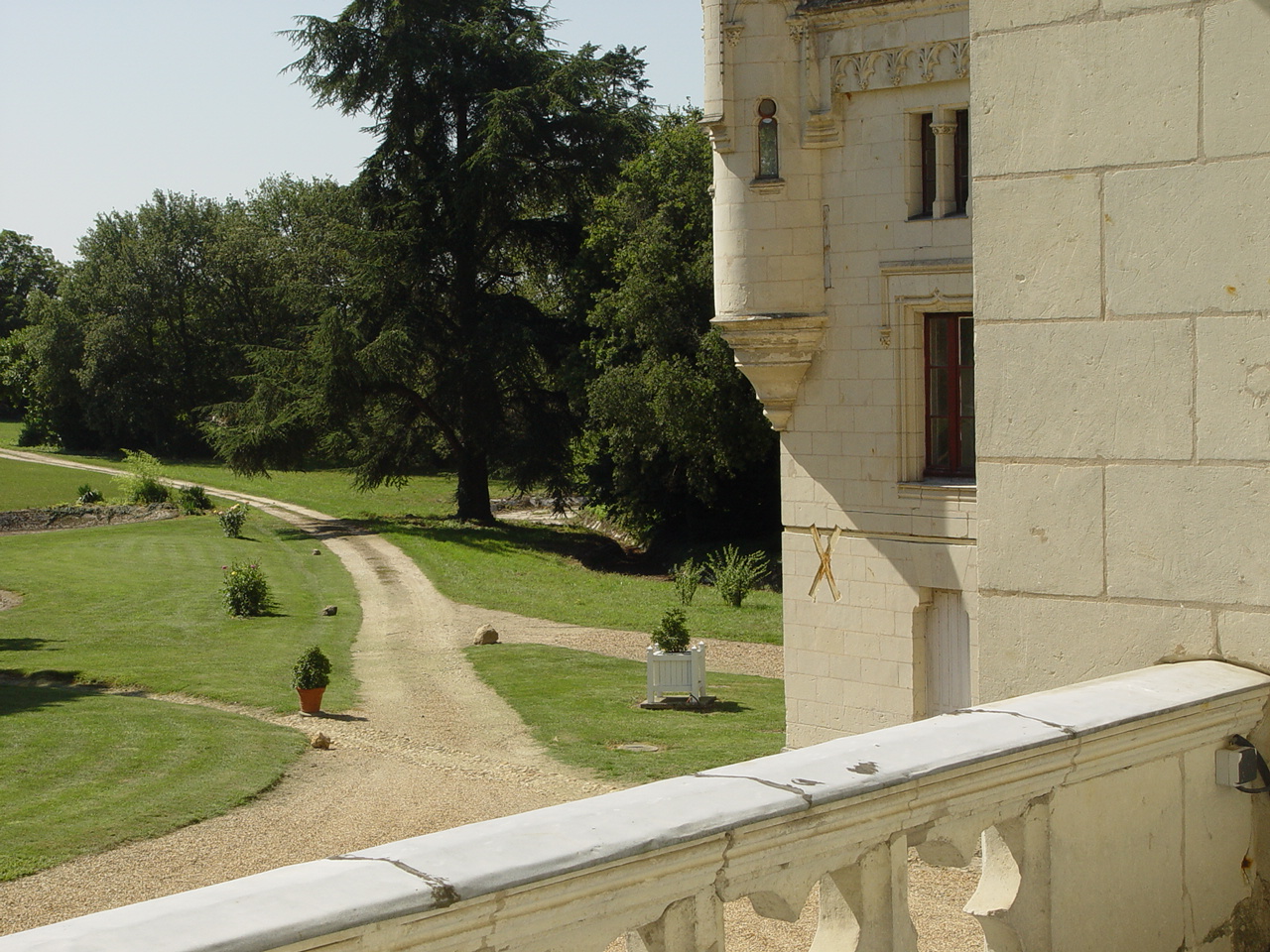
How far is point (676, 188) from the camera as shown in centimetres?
3334

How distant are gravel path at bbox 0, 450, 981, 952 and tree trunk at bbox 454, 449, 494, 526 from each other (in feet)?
53.1

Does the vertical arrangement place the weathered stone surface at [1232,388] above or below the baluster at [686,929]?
above

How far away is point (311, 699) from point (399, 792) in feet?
13.4

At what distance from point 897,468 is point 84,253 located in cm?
6193

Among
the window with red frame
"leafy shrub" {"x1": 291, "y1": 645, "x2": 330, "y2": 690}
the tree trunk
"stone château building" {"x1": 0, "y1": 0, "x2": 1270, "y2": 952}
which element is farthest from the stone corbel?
the tree trunk

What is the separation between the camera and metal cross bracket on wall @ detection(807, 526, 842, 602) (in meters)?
15.7

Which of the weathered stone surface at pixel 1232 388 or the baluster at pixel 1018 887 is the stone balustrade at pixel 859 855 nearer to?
the baluster at pixel 1018 887

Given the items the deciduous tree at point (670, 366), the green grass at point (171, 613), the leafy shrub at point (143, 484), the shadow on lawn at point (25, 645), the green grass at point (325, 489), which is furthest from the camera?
the green grass at point (325, 489)

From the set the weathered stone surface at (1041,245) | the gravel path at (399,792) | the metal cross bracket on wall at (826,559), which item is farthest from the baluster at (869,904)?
the metal cross bracket on wall at (826,559)

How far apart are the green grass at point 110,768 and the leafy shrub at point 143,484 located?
25.7 metres

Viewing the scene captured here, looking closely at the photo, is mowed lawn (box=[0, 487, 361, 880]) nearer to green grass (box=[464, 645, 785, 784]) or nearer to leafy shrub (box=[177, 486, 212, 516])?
green grass (box=[464, 645, 785, 784])

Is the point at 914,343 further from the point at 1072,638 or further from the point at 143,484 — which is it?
the point at 143,484

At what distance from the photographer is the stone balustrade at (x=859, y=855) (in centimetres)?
195

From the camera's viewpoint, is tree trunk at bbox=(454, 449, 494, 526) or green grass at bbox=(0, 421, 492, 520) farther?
green grass at bbox=(0, 421, 492, 520)
